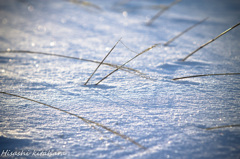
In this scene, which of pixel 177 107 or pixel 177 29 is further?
pixel 177 29

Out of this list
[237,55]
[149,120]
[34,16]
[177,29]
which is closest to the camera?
[149,120]

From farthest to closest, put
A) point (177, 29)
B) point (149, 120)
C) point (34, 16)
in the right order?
point (34, 16)
point (177, 29)
point (149, 120)

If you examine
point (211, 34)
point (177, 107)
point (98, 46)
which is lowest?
point (177, 107)

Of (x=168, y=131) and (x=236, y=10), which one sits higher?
(x=236, y=10)

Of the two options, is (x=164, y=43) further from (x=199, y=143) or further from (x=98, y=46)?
(x=199, y=143)

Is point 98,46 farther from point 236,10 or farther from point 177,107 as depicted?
point 236,10

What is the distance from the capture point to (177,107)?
0.71m

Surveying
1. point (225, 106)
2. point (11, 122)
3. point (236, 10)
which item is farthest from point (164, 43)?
point (236, 10)

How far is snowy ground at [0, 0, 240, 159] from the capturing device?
556mm

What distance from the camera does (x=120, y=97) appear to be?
0.80m

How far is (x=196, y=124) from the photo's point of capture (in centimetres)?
62

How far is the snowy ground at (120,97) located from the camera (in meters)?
0.56

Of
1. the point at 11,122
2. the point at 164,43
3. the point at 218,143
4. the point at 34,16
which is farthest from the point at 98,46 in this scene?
the point at 34,16

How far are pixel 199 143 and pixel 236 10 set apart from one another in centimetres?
272
